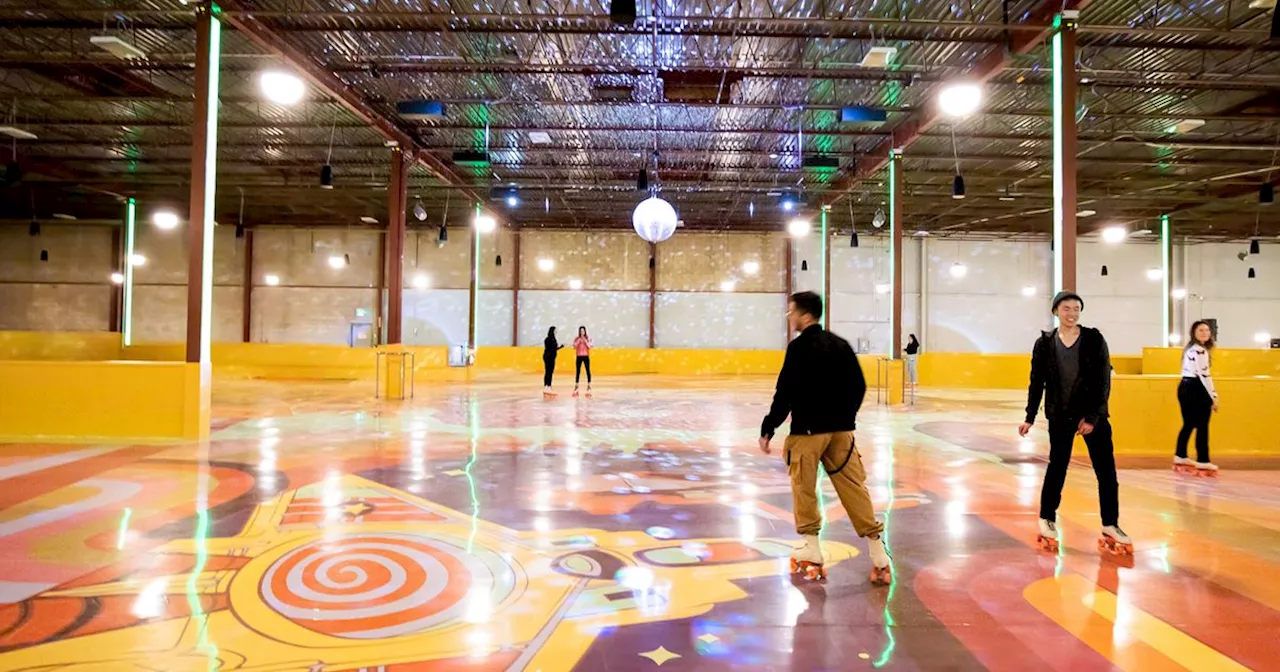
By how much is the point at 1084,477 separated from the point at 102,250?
30.4 metres

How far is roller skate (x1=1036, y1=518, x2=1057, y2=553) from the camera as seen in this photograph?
13.1 ft

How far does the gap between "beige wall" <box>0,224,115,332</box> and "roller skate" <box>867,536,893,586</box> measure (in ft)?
96.2

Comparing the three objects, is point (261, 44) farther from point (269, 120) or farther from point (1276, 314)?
point (1276, 314)

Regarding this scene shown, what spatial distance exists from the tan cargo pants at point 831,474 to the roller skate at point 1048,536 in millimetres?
1421

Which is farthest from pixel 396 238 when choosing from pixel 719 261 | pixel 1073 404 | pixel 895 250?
pixel 719 261

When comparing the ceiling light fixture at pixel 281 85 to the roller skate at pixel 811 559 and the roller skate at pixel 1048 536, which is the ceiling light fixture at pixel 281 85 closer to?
the roller skate at pixel 811 559

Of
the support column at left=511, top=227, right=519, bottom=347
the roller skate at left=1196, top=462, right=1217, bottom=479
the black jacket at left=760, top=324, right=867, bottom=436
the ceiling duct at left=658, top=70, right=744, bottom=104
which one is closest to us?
the black jacket at left=760, top=324, right=867, bottom=436

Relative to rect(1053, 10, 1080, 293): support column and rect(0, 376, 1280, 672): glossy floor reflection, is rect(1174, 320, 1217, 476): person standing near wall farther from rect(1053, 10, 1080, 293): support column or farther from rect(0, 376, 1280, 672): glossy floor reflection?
rect(1053, 10, 1080, 293): support column

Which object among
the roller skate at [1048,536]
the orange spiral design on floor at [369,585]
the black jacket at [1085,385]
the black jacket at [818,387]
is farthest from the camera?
the roller skate at [1048,536]

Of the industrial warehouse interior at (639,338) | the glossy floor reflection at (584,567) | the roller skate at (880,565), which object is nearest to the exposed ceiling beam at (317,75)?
the industrial warehouse interior at (639,338)

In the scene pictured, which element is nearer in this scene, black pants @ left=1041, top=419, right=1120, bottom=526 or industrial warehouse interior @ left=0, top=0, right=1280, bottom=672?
industrial warehouse interior @ left=0, top=0, right=1280, bottom=672

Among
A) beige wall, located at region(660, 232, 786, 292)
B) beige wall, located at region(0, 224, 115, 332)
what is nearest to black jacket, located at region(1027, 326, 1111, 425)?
beige wall, located at region(660, 232, 786, 292)

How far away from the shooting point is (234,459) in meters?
6.55

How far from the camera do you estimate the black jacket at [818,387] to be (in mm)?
3250
